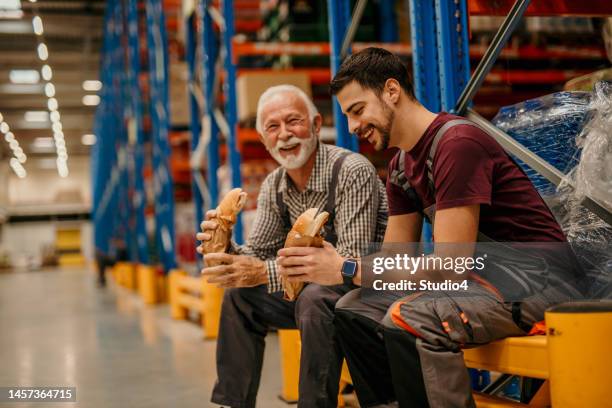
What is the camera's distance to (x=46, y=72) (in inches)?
894

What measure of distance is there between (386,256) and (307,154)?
3.13ft

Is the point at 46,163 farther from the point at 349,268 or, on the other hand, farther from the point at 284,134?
the point at 349,268

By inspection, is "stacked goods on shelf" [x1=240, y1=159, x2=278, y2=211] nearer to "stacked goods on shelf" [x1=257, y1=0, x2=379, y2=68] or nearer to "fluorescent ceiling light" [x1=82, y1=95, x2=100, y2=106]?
"stacked goods on shelf" [x1=257, y1=0, x2=379, y2=68]

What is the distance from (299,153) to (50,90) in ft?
83.4

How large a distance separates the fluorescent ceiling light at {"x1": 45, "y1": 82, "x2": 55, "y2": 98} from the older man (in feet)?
77.9

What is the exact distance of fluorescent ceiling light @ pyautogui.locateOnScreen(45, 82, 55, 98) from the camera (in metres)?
25.0

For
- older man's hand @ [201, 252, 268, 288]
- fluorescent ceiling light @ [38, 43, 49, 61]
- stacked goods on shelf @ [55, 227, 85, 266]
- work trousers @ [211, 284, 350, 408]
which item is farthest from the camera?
stacked goods on shelf @ [55, 227, 85, 266]

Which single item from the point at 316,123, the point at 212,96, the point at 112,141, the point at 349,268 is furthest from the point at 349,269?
the point at 112,141

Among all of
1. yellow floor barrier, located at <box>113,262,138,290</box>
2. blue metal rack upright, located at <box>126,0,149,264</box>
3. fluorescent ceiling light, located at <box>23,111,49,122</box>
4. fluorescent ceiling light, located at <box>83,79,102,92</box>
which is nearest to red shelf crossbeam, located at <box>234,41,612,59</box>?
blue metal rack upright, located at <box>126,0,149,264</box>

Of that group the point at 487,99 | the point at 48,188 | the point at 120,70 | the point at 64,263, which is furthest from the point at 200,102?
the point at 48,188

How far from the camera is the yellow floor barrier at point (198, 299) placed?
18.9 feet

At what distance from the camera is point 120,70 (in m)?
15.1

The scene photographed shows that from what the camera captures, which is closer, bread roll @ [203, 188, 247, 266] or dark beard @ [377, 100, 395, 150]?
dark beard @ [377, 100, 395, 150]

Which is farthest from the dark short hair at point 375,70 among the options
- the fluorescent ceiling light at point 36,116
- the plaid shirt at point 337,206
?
the fluorescent ceiling light at point 36,116
